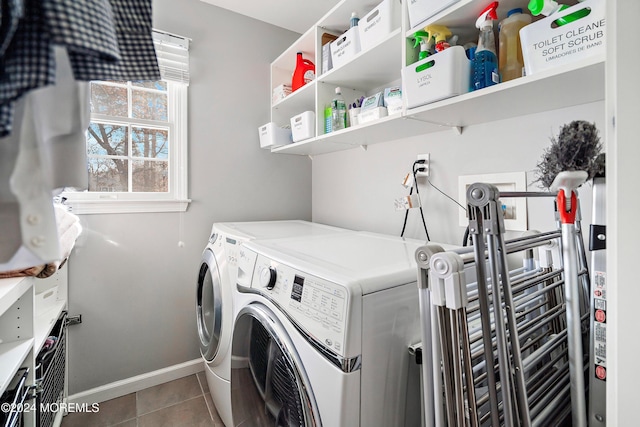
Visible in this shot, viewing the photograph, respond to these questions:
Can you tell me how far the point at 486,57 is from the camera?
3.28 ft

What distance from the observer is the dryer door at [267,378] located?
0.84m

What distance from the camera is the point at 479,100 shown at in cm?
103

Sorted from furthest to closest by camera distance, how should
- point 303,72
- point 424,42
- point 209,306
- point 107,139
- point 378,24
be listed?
point 303,72
point 107,139
point 209,306
point 378,24
point 424,42

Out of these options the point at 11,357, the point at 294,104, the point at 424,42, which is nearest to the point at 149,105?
the point at 294,104

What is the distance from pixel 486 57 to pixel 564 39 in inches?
9.2

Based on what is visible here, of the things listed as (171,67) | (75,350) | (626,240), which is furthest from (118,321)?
(626,240)

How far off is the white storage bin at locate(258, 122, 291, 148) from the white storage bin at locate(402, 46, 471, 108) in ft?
3.64

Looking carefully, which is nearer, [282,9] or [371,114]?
[371,114]

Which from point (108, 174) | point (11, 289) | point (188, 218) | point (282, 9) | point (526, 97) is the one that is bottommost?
point (11, 289)

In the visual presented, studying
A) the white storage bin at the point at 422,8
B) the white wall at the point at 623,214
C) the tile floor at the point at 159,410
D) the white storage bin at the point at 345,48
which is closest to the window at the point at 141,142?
the white storage bin at the point at 345,48

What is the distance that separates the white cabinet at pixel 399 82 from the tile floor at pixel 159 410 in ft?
5.40

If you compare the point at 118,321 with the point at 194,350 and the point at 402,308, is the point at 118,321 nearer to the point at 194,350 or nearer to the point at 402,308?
the point at 194,350

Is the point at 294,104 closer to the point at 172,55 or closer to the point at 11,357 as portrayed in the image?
the point at 172,55

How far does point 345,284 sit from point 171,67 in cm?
186
